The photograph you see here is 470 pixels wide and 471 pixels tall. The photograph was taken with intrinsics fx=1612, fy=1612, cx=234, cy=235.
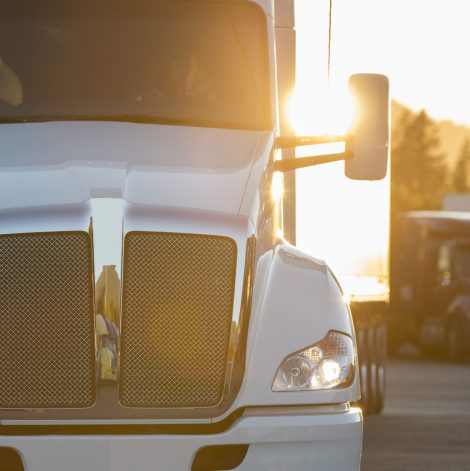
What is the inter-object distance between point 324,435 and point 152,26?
2.79 metres

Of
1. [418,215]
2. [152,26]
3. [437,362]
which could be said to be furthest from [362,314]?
[418,215]

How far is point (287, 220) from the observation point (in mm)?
9062

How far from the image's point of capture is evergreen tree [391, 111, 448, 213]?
165 metres

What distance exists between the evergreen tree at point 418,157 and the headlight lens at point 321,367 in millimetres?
155896

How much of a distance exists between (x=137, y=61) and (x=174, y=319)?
2150 millimetres

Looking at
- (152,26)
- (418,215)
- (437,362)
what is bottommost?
(437,362)

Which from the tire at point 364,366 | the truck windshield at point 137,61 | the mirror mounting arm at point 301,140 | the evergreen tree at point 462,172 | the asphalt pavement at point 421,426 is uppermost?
the truck windshield at point 137,61

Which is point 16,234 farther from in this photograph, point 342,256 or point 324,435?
point 342,256

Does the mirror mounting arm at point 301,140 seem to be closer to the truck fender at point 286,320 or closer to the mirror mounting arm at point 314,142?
the mirror mounting arm at point 314,142

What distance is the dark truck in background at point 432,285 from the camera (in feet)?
92.9

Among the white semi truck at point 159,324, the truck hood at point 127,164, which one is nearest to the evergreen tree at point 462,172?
the truck hood at point 127,164

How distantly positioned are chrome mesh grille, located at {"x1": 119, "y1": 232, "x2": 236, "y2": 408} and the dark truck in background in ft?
69.4

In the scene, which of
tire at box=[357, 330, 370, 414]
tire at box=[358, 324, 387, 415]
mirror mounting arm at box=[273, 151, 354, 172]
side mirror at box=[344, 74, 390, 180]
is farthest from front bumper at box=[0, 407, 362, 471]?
tire at box=[358, 324, 387, 415]

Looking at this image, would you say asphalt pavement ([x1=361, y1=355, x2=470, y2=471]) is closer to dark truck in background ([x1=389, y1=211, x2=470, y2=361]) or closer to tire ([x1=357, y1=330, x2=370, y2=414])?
tire ([x1=357, y1=330, x2=370, y2=414])
